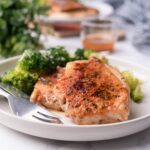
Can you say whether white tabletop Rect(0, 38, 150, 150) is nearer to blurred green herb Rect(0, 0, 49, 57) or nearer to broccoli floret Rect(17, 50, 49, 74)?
broccoli floret Rect(17, 50, 49, 74)

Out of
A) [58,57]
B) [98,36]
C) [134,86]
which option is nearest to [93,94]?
[134,86]

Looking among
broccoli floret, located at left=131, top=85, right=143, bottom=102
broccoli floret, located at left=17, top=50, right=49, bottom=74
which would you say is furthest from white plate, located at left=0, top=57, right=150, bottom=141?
broccoli floret, located at left=17, top=50, right=49, bottom=74

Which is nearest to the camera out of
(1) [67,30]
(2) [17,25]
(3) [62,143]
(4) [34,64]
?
(3) [62,143]

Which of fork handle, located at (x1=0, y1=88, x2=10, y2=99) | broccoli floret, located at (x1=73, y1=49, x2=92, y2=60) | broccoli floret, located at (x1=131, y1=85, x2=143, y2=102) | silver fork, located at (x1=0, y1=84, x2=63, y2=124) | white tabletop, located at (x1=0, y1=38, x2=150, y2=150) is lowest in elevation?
white tabletop, located at (x1=0, y1=38, x2=150, y2=150)

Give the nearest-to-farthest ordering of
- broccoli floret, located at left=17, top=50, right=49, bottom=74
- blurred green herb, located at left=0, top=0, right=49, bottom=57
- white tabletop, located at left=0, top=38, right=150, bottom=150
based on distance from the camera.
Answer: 1. white tabletop, located at left=0, top=38, right=150, bottom=150
2. broccoli floret, located at left=17, top=50, right=49, bottom=74
3. blurred green herb, located at left=0, top=0, right=49, bottom=57

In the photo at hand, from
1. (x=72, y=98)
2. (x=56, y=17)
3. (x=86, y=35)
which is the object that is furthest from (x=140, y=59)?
(x=72, y=98)

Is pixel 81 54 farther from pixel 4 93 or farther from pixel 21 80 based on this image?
pixel 4 93

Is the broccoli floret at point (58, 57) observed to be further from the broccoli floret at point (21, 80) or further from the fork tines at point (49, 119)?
the fork tines at point (49, 119)
